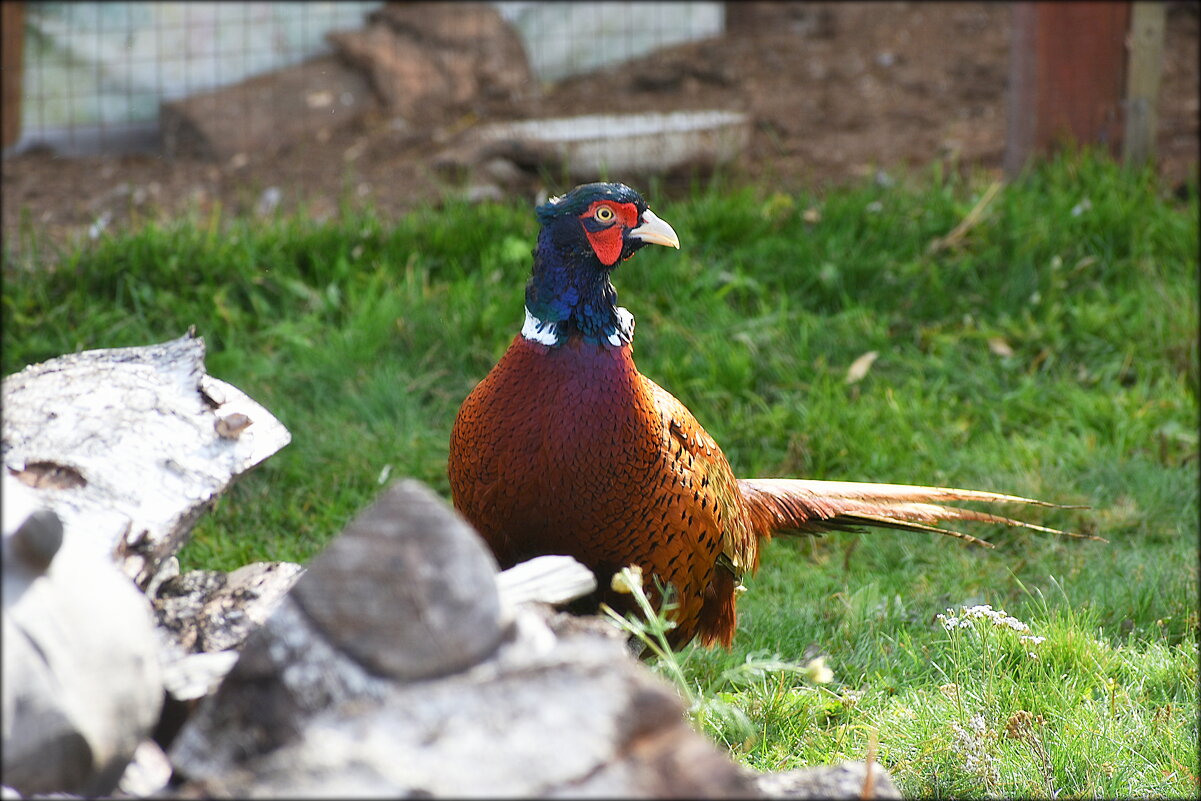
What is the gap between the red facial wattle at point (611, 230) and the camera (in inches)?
92.0

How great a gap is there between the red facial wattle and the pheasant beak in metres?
0.02

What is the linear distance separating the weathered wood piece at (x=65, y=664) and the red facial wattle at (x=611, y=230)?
123 cm

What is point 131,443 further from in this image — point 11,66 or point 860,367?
point 11,66

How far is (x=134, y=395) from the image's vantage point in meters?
1.81

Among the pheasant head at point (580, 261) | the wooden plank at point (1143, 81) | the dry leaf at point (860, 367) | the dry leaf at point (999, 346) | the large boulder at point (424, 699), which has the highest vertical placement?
the wooden plank at point (1143, 81)

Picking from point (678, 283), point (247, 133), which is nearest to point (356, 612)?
point (678, 283)

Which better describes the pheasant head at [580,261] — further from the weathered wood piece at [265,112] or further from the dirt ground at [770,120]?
the weathered wood piece at [265,112]

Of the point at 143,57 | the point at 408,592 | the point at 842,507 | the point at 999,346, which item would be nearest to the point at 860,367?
the point at 999,346

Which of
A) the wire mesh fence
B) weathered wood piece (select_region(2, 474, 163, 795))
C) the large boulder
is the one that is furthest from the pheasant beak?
the wire mesh fence

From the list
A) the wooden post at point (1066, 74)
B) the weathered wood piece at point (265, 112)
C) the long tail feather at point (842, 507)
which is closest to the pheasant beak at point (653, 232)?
the long tail feather at point (842, 507)

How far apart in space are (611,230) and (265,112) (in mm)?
3439

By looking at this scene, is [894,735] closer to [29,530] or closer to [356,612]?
[356,612]

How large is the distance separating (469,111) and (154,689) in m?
4.43

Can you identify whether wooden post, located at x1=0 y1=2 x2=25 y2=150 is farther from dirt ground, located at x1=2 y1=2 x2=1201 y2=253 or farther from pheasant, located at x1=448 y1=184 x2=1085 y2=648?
pheasant, located at x1=448 y1=184 x2=1085 y2=648
